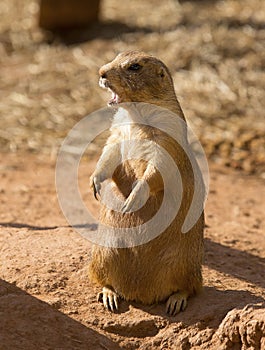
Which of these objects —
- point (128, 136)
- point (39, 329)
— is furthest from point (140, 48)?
point (39, 329)

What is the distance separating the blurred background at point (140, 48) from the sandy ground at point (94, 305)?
309cm

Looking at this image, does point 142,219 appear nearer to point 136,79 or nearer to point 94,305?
point 94,305

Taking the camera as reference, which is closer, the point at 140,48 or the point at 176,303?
the point at 176,303

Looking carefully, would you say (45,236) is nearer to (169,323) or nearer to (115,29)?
(169,323)

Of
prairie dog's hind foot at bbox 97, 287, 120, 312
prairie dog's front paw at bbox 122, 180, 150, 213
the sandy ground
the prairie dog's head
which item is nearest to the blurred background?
the sandy ground

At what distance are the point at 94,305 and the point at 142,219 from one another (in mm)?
588

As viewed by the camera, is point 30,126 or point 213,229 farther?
point 30,126

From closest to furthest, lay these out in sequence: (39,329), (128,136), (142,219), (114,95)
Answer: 1. (39,329)
2. (142,219)
3. (128,136)
4. (114,95)

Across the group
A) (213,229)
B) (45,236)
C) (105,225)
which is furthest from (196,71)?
(105,225)

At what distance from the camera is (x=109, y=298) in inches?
196

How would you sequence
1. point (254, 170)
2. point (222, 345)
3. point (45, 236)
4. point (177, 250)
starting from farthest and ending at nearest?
point (254, 170) < point (45, 236) < point (177, 250) < point (222, 345)

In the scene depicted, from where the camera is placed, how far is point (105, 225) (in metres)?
4.98

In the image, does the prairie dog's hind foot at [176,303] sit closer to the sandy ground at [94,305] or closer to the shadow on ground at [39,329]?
the sandy ground at [94,305]

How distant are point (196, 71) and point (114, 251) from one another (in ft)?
20.5
